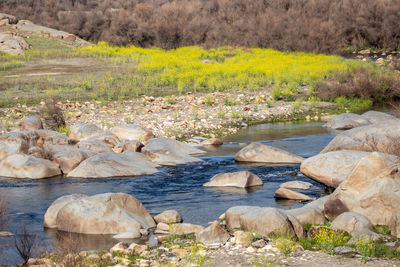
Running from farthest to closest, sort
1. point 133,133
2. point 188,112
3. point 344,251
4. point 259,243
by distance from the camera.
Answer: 1. point 188,112
2. point 133,133
3. point 259,243
4. point 344,251

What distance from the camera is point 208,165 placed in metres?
14.8

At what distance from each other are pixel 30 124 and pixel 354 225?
12.3 metres

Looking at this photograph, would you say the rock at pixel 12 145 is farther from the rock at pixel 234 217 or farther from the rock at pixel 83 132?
the rock at pixel 234 217

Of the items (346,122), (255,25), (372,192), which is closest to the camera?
(372,192)

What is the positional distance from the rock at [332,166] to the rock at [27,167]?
605cm

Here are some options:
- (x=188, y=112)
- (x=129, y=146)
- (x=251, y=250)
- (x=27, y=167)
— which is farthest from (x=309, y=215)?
(x=188, y=112)

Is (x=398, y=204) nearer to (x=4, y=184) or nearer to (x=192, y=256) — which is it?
(x=192, y=256)

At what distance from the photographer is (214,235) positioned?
8766 mm

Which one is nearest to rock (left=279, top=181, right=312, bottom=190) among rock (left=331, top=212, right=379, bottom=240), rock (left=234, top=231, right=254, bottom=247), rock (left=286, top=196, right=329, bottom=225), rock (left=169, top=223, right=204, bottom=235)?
rock (left=286, top=196, right=329, bottom=225)

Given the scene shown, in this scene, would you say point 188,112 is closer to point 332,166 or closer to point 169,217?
point 332,166

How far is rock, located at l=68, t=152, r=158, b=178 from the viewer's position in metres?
13.8

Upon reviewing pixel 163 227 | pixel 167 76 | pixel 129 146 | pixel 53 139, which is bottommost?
pixel 167 76

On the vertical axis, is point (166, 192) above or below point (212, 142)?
above

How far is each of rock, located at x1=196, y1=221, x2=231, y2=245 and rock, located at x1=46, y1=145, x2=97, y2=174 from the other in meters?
6.41
